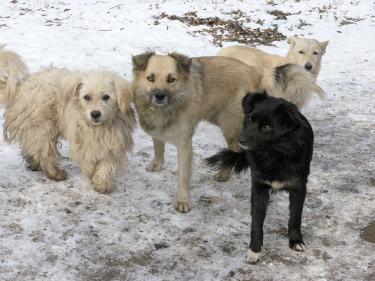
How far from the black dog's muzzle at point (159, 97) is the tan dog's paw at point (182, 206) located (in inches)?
41.0

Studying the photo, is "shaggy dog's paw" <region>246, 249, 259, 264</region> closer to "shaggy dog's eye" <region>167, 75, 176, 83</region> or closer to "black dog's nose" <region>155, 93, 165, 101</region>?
"black dog's nose" <region>155, 93, 165, 101</region>

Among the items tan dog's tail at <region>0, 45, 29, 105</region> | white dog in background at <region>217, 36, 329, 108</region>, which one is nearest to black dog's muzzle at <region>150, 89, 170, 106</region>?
tan dog's tail at <region>0, 45, 29, 105</region>

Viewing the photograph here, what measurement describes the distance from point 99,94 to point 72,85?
325mm

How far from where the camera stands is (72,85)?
486cm

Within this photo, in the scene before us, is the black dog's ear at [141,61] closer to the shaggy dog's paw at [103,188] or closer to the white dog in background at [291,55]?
the shaggy dog's paw at [103,188]

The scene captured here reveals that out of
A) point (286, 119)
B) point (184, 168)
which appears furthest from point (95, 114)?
point (286, 119)

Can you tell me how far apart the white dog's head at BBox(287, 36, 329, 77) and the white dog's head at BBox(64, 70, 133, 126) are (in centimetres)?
365

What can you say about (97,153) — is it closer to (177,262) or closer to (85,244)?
(85,244)

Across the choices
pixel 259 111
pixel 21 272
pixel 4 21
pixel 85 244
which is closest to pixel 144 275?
pixel 85 244

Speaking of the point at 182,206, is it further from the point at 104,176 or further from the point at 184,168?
the point at 104,176

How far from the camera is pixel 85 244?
13.5 feet

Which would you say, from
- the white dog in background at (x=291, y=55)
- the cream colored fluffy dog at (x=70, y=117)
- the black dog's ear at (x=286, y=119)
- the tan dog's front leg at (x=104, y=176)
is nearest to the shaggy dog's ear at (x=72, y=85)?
the cream colored fluffy dog at (x=70, y=117)

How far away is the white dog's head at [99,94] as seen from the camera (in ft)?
15.6

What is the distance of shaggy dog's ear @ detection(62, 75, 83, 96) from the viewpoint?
15.9 ft
